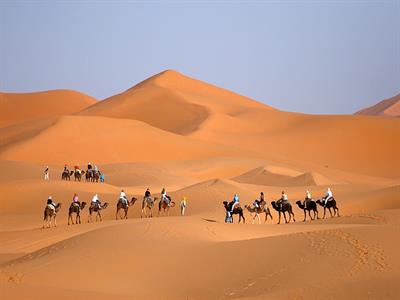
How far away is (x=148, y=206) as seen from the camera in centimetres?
3366

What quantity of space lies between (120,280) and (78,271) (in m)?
1.09

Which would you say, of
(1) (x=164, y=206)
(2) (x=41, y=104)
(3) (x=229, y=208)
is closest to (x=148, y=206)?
(1) (x=164, y=206)

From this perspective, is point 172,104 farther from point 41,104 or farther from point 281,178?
point 41,104

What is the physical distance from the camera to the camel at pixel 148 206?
110ft

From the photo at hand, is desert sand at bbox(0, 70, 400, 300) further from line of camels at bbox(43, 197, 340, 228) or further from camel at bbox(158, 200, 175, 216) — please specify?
line of camels at bbox(43, 197, 340, 228)

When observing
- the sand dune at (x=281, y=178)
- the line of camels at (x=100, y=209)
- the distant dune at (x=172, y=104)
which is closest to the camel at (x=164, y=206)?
the line of camels at (x=100, y=209)

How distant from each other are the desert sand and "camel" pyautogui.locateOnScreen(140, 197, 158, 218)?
768mm

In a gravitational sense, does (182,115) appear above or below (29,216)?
above

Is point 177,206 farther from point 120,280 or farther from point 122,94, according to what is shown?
point 122,94

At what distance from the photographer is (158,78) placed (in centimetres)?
13900

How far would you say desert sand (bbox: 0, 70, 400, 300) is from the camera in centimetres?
1655

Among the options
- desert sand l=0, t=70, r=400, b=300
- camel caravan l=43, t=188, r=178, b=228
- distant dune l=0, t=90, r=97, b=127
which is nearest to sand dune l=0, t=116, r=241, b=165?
desert sand l=0, t=70, r=400, b=300

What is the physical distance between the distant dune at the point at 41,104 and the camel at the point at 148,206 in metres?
135

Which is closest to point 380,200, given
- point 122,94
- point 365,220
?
point 365,220
